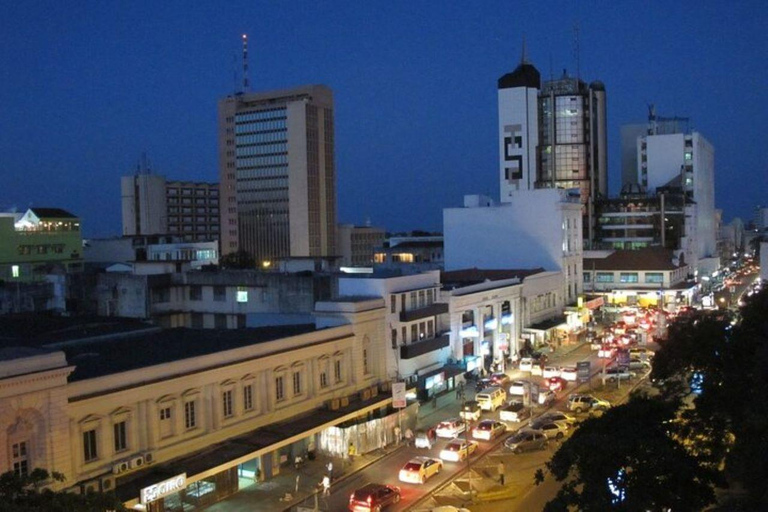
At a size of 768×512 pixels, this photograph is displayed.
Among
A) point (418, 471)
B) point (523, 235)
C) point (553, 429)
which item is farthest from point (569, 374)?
point (523, 235)

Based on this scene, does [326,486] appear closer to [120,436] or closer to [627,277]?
[120,436]

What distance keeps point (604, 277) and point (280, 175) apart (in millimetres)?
70458

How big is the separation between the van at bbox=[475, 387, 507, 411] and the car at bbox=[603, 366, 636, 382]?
30.9 ft

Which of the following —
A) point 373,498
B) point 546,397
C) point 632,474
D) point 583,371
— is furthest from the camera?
point 583,371

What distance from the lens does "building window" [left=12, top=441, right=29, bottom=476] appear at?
25453mm

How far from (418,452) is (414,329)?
12206 mm

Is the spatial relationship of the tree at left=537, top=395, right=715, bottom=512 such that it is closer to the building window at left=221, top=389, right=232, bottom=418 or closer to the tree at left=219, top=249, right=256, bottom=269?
the building window at left=221, top=389, right=232, bottom=418

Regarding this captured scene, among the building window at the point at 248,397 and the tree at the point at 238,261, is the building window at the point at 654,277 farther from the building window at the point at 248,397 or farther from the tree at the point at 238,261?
the building window at the point at 248,397

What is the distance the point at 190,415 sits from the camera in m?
32.2

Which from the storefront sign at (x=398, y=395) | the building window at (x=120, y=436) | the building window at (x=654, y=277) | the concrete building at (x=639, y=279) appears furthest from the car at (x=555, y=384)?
the building window at (x=654, y=277)

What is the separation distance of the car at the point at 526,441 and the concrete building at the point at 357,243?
122m

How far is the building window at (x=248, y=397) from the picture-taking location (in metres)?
35.0

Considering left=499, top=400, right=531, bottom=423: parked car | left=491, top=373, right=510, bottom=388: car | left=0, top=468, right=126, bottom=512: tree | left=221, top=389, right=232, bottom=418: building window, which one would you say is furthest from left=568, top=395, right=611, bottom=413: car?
left=0, top=468, right=126, bottom=512: tree

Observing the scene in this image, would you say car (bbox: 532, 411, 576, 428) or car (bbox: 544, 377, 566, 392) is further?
car (bbox: 544, 377, 566, 392)
